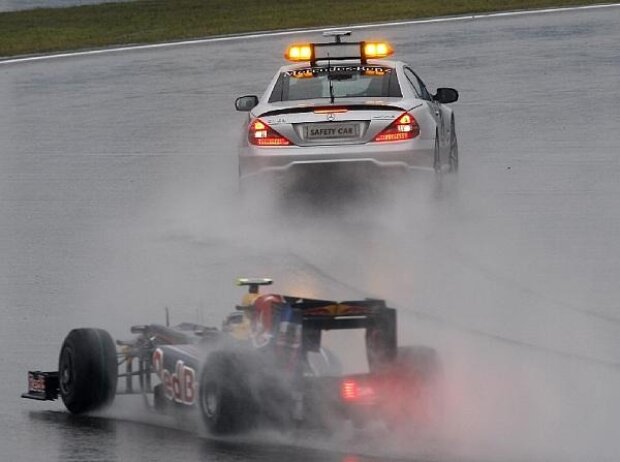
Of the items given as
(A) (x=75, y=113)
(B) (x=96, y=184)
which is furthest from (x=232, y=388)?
(A) (x=75, y=113)

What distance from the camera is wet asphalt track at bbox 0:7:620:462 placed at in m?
9.85

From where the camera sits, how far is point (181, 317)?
13039 millimetres

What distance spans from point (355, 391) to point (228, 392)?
0.66 meters

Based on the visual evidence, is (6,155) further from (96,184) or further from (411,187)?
(411,187)

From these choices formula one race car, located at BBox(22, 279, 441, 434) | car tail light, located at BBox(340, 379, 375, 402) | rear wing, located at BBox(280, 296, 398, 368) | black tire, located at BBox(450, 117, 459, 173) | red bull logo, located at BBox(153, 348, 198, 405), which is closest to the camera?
car tail light, located at BBox(340, 379, 375, 402)

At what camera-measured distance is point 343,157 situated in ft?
56.9

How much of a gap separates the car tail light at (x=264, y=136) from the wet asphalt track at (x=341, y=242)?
604mm

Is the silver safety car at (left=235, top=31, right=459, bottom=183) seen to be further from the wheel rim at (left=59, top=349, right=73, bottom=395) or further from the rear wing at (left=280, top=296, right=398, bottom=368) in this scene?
the rear wing at (left=280, top=296, right=398, bottom=368)

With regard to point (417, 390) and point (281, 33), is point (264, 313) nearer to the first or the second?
point (417, 390)

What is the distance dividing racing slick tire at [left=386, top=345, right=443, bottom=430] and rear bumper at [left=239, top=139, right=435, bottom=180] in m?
7.76

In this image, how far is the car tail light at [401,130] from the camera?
17.4 meters

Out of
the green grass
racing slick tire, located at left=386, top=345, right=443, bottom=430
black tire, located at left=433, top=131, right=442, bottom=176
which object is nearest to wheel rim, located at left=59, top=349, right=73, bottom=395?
racing slick tire, located at left=386, top=345, right=443, bottom=430

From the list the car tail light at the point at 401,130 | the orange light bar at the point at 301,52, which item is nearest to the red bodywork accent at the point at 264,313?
the car tail light at the point at 401,130

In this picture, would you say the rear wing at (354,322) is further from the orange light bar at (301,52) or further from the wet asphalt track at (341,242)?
the orange light bar at (301,52)
